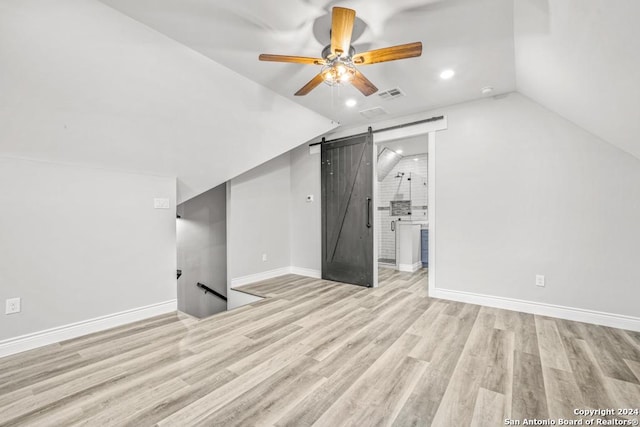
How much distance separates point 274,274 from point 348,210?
186 cm

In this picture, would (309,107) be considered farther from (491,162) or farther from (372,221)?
(491,162)

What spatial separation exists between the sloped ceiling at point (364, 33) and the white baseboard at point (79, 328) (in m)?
2.81

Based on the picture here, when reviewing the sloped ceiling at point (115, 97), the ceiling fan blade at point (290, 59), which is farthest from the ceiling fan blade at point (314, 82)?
the sloped ceiling at point (115, 97)

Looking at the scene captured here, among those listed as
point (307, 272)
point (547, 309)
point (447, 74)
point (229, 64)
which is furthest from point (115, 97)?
point (547, 309)

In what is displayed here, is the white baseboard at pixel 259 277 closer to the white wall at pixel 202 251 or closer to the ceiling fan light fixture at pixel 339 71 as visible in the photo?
the white wall at pixel 202 251

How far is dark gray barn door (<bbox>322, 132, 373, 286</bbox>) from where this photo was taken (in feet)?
14.3

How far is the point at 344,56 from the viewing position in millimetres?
2102

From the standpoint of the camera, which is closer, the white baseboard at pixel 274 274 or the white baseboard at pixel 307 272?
the white baseboard at pixel 274 274

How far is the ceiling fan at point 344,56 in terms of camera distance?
5.91 ft

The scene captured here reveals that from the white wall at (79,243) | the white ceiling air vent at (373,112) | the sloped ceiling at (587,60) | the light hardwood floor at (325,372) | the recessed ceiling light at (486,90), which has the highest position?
the white ceiling air vent at (373,112)

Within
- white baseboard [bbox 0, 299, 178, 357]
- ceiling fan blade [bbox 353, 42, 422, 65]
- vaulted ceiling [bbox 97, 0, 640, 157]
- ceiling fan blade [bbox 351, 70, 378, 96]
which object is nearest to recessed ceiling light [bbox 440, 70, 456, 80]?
vaulted ceiling [bbox 97, 0, 640, 157]

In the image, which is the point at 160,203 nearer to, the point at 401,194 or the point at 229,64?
the point at 229,64

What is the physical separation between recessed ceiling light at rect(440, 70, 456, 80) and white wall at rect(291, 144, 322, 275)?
2549 mm

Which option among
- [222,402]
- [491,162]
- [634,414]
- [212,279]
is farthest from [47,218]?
[491,162]
